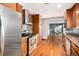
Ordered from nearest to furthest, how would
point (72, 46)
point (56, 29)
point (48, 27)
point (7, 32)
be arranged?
point (7, 32)
point (72, 46)
point (56, 29)
point (48, 27)

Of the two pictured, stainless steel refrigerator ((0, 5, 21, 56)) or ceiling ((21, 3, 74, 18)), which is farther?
ceiling ((21, 3, 74, 18))

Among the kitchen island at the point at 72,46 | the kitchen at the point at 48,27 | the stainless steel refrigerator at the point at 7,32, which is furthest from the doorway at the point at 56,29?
the stainless steel refrigerator at the point at 7,32

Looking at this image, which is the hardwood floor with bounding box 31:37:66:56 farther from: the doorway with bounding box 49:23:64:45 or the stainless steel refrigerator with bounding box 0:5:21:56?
the stainless steel refrigerator with bounding box 0:5:21:56

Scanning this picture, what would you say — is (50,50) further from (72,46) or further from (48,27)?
(48,27)

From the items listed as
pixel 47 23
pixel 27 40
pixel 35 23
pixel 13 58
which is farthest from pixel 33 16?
pixel 13 58

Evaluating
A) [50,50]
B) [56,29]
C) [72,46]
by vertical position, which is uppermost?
[56,29]

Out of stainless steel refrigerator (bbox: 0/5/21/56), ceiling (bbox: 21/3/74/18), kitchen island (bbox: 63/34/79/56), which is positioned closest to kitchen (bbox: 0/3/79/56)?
ceiling (bbox: 21/3/74/18)

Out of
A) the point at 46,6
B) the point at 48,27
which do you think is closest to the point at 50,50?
the point at 46,6

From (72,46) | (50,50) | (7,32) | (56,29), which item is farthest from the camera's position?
(56,29)

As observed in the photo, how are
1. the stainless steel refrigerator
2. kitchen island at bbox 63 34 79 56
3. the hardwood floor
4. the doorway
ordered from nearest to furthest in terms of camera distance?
the stainless steel refrigerator
kitchen island at bbox 63 34 79 56
the hardwood floor
the doorway

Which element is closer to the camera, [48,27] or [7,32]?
[7,32]

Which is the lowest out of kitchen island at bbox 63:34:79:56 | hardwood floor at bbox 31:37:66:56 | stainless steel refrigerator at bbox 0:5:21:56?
hardwood floor at bbox 31:37:66:56

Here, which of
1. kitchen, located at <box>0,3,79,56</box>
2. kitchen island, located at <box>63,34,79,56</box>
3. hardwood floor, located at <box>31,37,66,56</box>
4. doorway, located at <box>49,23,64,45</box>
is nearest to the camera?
kitchen island, located at <box>63,34,79,56</box>

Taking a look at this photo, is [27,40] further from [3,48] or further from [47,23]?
[47,23]
